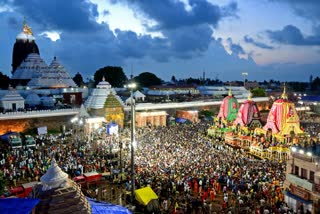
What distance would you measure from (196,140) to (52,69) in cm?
2783

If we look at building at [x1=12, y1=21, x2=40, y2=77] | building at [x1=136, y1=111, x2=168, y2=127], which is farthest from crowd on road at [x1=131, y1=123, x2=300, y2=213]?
building at [x1=12, y1=21, x2=40, y2=77]

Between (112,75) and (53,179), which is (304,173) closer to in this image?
(53,179)

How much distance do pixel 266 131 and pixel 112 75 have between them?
40.5 metres

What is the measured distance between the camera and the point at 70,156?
1803 centimetres

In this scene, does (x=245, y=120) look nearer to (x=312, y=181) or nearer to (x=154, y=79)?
(x=312, y=181)

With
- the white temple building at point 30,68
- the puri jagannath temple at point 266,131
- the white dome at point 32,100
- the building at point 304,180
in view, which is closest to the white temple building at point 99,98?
the white dome at point 32,100

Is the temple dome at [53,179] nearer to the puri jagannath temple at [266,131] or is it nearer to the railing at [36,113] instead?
the puri jagannath temple at [266,131]

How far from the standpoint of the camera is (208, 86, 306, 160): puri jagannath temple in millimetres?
21359

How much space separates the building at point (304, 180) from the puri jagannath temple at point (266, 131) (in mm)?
7858

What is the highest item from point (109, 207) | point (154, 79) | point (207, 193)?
point (154, 79)

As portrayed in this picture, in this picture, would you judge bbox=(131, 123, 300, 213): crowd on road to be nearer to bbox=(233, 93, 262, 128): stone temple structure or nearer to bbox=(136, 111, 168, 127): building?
bbox=(233, 93, 262, 128): stone temple structure

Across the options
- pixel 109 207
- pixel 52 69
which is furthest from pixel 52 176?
pixel 52 69

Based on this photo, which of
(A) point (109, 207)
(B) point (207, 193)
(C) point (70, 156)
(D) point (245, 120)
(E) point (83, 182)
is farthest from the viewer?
(D) point (245, 120)

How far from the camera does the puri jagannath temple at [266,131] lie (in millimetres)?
21359
